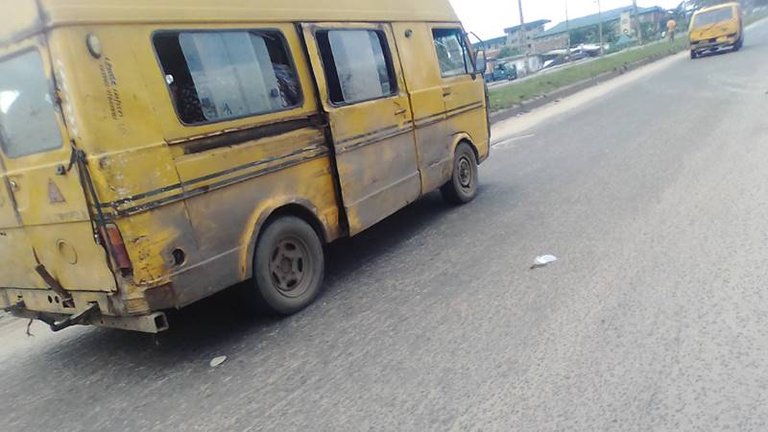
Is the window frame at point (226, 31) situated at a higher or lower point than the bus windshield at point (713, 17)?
higher

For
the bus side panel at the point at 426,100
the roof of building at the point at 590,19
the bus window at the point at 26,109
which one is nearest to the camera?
the bus window at the point at 26,109

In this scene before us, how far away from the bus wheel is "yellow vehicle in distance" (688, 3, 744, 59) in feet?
84.0

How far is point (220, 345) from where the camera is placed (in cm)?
419

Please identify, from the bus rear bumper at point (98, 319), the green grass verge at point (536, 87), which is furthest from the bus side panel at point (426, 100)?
the green grass verge at point (536, 87)

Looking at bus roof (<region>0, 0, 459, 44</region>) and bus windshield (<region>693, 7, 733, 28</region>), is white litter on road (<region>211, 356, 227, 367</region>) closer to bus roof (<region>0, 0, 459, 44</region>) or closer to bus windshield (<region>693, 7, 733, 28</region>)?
bus roof (<region>0, 0, 459, 44</region>)

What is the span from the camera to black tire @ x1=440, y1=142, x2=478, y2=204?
276 inches

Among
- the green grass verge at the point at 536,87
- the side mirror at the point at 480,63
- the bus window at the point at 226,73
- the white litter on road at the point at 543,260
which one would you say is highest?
the bus window at the point at 226,73

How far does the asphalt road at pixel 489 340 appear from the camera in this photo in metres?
2.94

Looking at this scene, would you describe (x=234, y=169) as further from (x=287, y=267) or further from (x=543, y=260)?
(x=543, y=260)

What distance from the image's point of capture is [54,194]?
146 inches

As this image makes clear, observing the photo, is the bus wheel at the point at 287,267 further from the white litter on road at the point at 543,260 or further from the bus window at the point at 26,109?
the white litter on road at the point at 543,260

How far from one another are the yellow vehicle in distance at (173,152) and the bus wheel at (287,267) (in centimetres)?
1

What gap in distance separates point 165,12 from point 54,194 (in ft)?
4.42

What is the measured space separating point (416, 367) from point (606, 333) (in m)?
1.14
